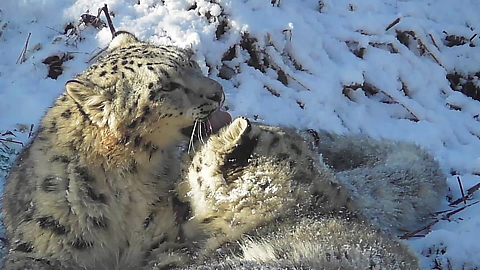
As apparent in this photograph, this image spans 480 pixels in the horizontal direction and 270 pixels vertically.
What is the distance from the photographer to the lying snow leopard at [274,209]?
3.61 metres

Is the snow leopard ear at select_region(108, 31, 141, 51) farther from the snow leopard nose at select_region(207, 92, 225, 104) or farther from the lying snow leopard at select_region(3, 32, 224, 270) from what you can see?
the snow leopard nose at select_region(207, 92, 225, 104)

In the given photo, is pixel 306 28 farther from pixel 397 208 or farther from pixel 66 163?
pixel 66 163

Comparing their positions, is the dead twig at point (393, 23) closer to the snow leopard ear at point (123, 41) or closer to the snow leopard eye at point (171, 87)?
the snow leopard ear at point (123, 41)

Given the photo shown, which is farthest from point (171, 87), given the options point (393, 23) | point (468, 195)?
point (393, 23)

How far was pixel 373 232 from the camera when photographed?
4016mm

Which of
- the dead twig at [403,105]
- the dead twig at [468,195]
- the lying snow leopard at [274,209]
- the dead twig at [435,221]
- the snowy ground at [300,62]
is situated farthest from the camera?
Answer: the dead twig at [403,105]

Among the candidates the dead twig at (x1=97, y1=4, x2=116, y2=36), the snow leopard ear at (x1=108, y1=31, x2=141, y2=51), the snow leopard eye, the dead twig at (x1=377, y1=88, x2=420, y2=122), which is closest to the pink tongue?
the snow leopard eye

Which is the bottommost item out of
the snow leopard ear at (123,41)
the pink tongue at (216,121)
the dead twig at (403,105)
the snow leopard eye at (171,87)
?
the dead twig at (403,105)

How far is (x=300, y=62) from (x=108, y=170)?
2930 millimetres

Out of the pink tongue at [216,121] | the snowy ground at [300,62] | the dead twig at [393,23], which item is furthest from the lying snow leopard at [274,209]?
the dead twig at [393,23]

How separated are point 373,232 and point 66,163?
1829mm

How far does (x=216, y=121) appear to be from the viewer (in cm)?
429

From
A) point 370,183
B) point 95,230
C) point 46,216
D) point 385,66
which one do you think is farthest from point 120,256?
point 385,66

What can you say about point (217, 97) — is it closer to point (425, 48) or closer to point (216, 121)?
point (216, 121)
